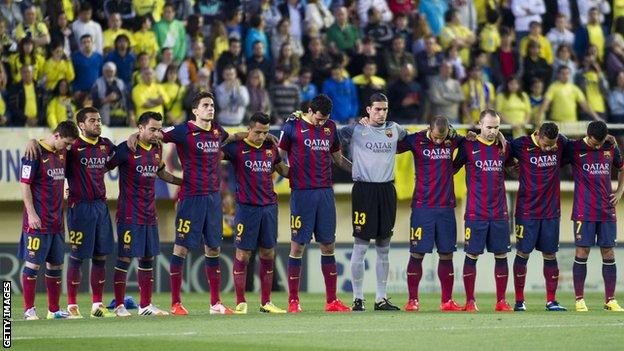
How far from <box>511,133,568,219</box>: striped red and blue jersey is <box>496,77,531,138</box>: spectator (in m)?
7.61

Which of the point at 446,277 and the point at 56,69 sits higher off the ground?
the point at 56,69

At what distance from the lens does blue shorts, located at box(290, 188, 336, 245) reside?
18031 mm

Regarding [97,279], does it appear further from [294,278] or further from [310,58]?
[310,58]

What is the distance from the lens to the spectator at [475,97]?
2650 centimetres

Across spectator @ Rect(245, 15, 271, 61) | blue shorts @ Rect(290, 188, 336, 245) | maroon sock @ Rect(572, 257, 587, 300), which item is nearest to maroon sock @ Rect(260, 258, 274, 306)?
blue shorts @ Rect(290, 188, 336, 245)

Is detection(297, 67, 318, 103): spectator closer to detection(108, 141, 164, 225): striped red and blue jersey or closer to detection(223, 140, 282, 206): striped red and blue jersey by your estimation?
detection(223, 140, 282, 206): striped red and blue jersey

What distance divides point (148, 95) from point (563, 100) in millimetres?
6961

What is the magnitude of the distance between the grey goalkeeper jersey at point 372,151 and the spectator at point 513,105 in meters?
8.02

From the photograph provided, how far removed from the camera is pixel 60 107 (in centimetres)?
2400

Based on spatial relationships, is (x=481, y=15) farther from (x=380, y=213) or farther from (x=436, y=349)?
(x=436, y=349)

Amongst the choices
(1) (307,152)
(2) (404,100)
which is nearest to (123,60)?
(2) (404,100)

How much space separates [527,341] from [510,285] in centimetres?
1138

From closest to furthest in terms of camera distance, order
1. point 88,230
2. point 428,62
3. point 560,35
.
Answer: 1. point 88,230
2. point 428,62
3. point 560,35

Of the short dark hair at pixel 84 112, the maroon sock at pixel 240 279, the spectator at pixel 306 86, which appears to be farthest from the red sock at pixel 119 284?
the spectator at pixel 306 86
